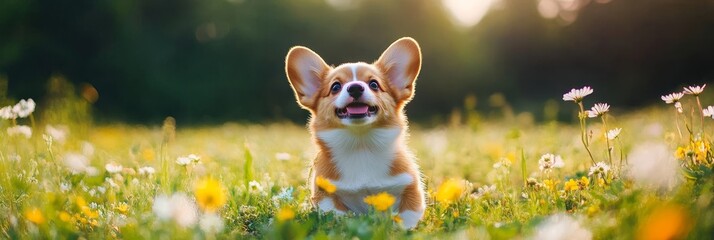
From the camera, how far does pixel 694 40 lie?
15312mm

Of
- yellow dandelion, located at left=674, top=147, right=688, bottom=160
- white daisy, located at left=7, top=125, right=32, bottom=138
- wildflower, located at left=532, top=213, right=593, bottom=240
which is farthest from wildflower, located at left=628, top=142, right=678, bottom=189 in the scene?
white daisy, located at left=7, top=125, right=32, bottom=138

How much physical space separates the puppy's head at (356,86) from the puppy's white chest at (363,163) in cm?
6

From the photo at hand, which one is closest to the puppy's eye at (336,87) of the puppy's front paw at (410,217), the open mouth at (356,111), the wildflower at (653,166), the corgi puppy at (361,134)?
the corgi puppy at (361,134)

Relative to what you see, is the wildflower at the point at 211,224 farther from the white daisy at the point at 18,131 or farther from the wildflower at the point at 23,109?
the white daisy at the point at 18,131

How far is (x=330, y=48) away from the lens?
1688 cm

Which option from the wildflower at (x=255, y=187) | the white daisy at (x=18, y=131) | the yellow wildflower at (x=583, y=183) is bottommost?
the yellow wildflower at (x=583, y=183)

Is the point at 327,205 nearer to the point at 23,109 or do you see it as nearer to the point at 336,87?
the point at 336,87

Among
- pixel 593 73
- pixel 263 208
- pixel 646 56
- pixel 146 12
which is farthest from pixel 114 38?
pixel 263 208

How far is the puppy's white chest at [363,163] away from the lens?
290 cm

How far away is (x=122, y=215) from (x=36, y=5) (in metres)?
14.1

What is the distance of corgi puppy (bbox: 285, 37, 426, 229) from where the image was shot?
2.91 m

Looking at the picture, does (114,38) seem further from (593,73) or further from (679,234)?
(679,234)

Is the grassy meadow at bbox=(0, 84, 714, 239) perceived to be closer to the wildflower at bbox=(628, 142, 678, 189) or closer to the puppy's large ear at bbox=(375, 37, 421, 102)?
the wildflower at bbox=(628, 142, 678, 189)

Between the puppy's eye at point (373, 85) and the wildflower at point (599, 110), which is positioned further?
the puppy's eye at point (373, 85)
